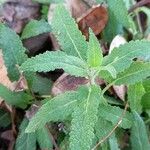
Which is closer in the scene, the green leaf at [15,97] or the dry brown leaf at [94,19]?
the green leaf at [15,97]

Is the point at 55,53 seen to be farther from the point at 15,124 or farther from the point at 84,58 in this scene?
the point at 15,124

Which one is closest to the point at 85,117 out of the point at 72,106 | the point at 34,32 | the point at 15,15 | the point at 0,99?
the point at 72,106

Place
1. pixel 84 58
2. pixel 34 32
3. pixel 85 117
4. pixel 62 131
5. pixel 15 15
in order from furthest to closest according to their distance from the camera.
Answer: pixel 15 15, pixel 34 32, pixel 62 131, pixel 84 58, pixel 85 117

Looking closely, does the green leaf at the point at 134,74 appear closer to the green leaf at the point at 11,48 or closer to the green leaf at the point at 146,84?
the green leaf at the point at 146,84

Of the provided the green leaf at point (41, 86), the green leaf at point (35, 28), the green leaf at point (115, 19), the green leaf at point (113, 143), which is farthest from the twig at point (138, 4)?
the green leaf at point (113, 143)

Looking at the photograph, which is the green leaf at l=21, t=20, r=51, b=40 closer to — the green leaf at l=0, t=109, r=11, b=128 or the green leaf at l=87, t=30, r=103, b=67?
the green leaf at l=0, t=109, r=11, b=128

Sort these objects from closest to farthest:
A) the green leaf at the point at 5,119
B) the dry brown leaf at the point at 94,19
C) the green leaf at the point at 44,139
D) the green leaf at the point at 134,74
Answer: the green leaf at the point at 134,74 → the green leaf at the point at 44,139 → the green leaf at the point at 5,119 → the dry brown leaf at the point at 94,19

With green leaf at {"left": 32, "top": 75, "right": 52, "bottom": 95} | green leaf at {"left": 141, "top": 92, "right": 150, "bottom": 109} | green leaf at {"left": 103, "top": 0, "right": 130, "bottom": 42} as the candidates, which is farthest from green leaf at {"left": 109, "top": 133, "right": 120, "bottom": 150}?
green leaf at {"left": 103, "top": 0, "right": 130, "bottom": 42}
